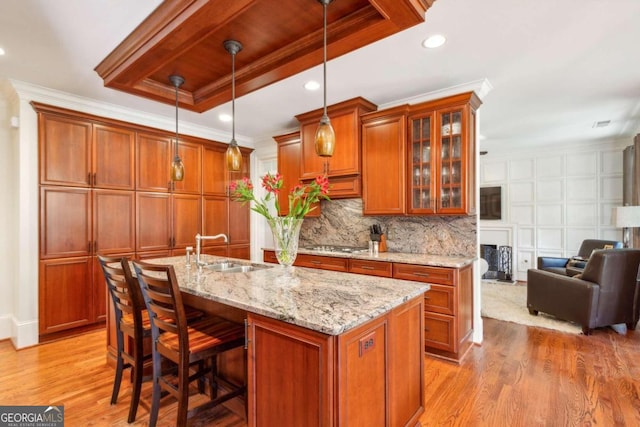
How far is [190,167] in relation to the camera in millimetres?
4680

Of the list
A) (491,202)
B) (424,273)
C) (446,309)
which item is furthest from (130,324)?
(491,202)

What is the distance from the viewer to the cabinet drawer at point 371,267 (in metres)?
3.27

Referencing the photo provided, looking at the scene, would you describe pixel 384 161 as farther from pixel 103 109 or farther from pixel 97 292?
pixel 97 292

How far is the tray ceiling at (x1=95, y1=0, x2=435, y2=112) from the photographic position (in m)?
1.86

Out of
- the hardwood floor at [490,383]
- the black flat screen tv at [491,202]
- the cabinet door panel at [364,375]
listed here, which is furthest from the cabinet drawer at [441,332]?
the black flat screen tv at [491,202]

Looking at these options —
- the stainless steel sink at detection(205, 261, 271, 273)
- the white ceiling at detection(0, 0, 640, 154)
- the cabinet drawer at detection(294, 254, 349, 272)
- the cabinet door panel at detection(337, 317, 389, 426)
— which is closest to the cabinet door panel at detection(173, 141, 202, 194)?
the white ceiling at detection(0, 0, 640, 154)

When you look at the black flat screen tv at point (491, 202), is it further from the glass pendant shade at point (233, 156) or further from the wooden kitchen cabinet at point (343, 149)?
the glass pendant shade at point (233, 156)

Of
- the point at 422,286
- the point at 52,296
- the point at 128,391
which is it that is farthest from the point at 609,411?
the point at 52,296

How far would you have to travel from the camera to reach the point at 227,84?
2830mm

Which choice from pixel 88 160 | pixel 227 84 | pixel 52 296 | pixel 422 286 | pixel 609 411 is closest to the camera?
pixel 422 286

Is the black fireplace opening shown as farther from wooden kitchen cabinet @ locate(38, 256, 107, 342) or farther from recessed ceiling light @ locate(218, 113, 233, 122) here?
wooden kitchen cabinet @ locate(38, 256, 107, 342)

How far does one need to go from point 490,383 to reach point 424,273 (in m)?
0.98

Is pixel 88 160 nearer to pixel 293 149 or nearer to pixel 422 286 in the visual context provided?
pixel 293 149

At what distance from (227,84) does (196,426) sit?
258cm
